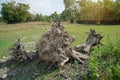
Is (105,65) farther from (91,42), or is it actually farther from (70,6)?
(70,6)

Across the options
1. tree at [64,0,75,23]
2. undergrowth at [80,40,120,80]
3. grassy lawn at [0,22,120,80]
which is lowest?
grassy lawn at [0,22,120,80]

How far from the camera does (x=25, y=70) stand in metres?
7.17

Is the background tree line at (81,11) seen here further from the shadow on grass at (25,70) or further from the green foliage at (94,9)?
the shadow on grass at (25,70)

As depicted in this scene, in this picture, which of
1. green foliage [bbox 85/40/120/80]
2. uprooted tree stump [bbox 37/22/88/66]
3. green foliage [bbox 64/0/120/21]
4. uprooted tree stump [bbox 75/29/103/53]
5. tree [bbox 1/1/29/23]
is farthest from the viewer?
tree [bbox 1/1/29/23]

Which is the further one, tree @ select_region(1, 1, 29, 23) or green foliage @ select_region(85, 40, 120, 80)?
tree @ select_region(1, 1, 29, 23)

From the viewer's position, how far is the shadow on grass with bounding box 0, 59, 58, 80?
6.79 metres

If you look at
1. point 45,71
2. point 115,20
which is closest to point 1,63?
point 45,71

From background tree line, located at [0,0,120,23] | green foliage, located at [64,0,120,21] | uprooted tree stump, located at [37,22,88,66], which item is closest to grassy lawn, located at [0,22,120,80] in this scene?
uprooted tree stump, located at [37,22,88,66]

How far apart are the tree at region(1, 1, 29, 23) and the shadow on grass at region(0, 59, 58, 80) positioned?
176 feet

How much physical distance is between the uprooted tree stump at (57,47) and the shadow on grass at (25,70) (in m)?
0.33

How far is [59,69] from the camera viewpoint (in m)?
6.76

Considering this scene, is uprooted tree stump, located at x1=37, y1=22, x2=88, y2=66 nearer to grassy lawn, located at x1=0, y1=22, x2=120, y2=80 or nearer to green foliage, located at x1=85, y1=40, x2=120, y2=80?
grassy lawn, located at x1=0, y1=22, x2=120, y2=80

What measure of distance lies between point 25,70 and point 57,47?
1.35m

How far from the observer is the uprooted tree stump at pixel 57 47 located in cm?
675
